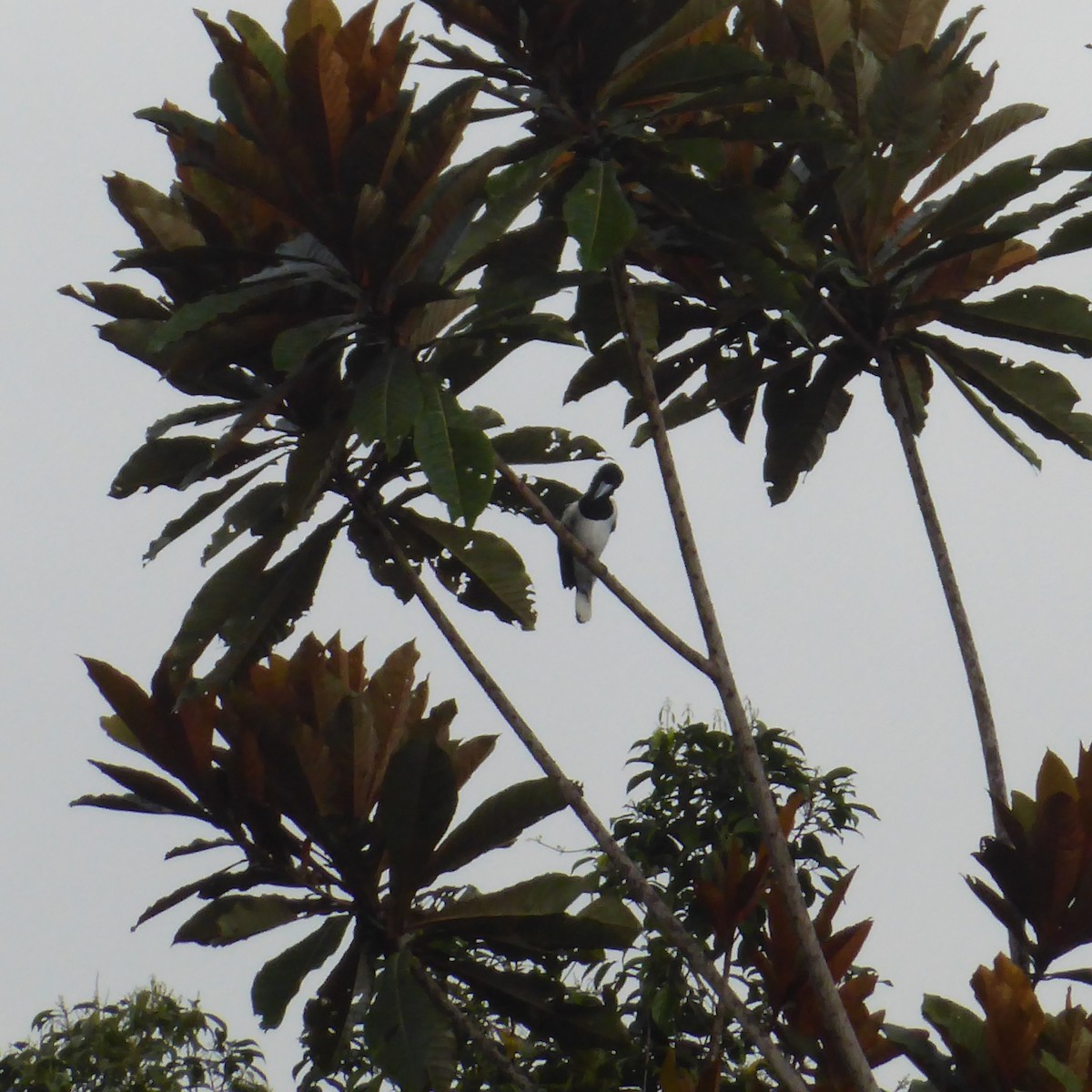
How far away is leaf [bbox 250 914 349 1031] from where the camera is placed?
145 inches

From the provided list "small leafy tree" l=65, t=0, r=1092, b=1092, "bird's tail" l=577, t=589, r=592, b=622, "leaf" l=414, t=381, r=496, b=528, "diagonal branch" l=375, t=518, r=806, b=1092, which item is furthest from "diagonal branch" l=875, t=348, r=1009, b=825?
"bird's tail" l=577, t=589, r=592, b=622

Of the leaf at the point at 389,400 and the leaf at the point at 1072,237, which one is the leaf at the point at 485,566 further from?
the leaf at the point at 1072,237

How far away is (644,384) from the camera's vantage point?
3.86 m

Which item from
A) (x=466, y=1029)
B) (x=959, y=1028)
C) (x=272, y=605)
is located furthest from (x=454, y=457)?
(x=959, y=1028)

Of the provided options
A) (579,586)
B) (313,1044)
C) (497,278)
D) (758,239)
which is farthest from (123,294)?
(579,586)

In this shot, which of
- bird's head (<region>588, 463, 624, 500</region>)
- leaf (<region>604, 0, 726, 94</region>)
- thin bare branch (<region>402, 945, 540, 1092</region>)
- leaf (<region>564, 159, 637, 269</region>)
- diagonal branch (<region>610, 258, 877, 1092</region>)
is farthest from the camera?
bird's head (<region>588, 463, 624, 500</region>)

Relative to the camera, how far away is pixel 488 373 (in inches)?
158

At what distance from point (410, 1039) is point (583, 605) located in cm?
401

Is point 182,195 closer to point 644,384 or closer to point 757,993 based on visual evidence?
point 644,384

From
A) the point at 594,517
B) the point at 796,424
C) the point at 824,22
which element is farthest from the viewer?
the point at 594,517

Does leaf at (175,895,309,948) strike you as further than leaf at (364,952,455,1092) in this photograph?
Yes

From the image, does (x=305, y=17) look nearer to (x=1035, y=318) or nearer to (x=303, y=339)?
(x=303, y=339)

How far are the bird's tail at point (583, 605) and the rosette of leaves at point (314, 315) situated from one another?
3.06m

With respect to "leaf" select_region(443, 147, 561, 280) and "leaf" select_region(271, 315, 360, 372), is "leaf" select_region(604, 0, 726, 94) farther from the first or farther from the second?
"leaf" select_region(271, 315, 360, 372)
